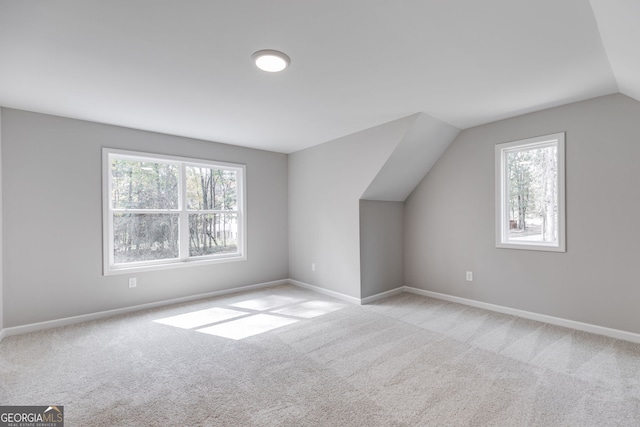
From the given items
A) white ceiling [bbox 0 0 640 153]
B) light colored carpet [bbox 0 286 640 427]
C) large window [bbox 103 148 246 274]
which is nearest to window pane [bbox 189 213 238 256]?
large window [bbox 103 148 246 274]

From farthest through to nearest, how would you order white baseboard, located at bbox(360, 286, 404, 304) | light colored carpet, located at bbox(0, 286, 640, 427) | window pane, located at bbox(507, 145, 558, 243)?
white baseboard, located at bbox(360, 286, 404, 304) < window pane, located at bbox(507, 145, 558, 243) < light colored carpet, located at bbox(0, 286, 640, 427)

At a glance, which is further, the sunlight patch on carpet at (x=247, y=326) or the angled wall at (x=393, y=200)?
the angled wall at (x=393, y=200)

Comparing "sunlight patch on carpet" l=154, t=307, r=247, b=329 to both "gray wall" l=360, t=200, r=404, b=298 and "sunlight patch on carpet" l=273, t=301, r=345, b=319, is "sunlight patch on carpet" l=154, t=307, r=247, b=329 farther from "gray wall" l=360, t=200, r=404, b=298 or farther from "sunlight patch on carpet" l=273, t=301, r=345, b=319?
"gray wall" l=360, t=200, r=404, b=298

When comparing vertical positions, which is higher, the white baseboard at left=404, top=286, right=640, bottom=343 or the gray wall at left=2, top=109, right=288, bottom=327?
the gray wall at left=2, top=109, right=288, bottom=327

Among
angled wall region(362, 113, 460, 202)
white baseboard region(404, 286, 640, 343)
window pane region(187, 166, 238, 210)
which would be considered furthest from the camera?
window pane region(187, 166, 238, 210)

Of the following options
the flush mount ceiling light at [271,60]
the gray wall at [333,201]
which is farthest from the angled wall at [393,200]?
the flush mount ceiling light at [271,60]

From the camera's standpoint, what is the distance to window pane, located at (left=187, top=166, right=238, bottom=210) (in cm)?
437

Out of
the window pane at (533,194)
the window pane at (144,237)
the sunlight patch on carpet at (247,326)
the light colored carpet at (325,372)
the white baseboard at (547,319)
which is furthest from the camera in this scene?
the window pane at (144,237)

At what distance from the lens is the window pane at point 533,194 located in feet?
10.9

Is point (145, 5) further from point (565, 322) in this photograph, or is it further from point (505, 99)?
point (565, 322)

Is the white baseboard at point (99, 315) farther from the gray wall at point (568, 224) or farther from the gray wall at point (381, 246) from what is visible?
the gray wall at point (568, 224)

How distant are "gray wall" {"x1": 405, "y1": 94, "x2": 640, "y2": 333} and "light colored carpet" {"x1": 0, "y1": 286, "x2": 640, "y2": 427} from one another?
35 cm

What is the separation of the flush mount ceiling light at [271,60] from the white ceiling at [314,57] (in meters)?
0.06

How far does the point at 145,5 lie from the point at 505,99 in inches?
125
